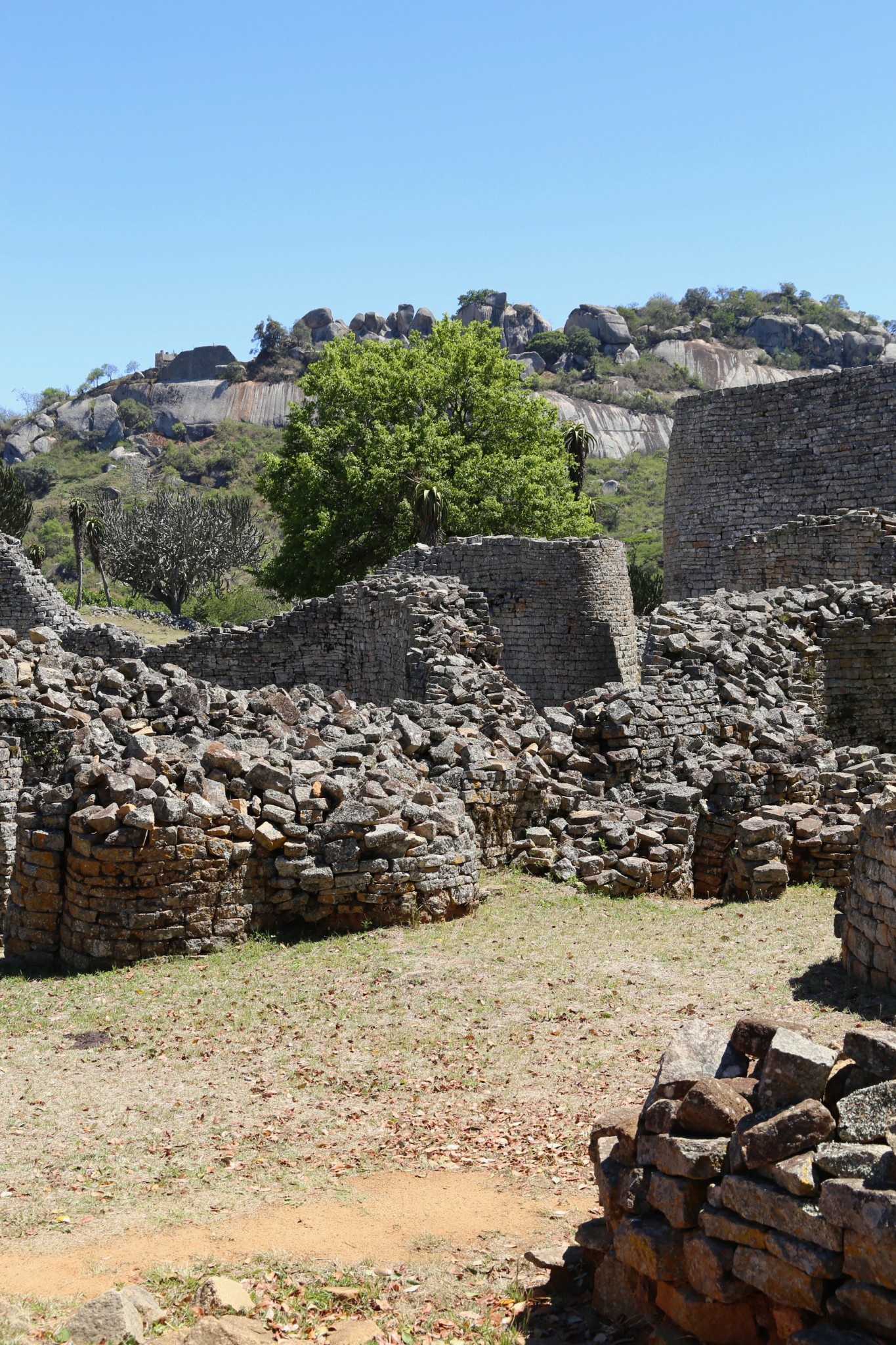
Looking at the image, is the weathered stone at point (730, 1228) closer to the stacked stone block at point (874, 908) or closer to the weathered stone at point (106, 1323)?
the weathered stone at point (106, 1323)

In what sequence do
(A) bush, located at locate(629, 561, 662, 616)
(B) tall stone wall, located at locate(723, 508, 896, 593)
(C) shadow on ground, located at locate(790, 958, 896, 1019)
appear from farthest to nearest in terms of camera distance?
1. (A) bush, located at locate(629, 561, 662, 616)
2. (B) tall stone wall, located at locate(723, 508, 896, 593)
3. (C) shadow on ground, located at locate(790, 958, 896, 1019)

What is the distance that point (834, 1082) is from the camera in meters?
4.55

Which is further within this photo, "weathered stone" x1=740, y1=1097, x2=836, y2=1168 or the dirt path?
the dirt path

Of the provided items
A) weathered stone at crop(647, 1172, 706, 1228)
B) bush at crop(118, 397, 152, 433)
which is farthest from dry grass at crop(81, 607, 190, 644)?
bush at crop(118, 397, 152, 433)

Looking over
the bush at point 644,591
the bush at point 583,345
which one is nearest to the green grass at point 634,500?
the bush at point 644,591

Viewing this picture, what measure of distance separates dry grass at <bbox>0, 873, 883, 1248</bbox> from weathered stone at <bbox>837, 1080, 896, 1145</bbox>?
0.88 metres

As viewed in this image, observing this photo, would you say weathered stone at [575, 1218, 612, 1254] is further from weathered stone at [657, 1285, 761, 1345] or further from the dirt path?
weathered stone at [657, 1285, 761, 1345]

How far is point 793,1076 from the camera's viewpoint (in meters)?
4.48

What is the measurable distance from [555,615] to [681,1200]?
49.8 feet

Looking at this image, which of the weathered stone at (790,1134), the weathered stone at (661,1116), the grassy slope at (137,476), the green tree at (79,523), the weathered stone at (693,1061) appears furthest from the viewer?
the grassy slope at (137,476)

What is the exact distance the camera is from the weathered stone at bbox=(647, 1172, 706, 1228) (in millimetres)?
4523

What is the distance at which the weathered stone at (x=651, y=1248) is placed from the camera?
4.52 m

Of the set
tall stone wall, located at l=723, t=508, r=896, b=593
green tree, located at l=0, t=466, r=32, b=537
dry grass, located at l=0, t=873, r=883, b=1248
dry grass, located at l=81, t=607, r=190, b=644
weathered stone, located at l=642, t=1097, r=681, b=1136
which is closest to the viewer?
weathered stone, located at l=642, t=1097, r=681, b=1136

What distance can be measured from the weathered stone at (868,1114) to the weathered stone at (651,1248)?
2.64 feet
